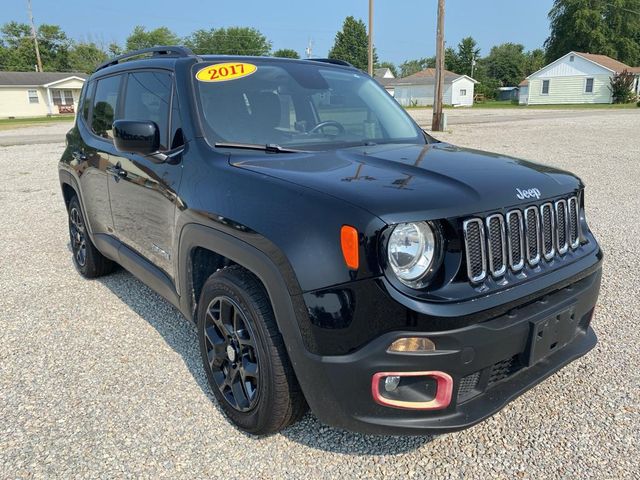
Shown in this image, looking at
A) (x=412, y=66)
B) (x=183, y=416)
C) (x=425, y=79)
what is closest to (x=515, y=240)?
(x=183, y=416)

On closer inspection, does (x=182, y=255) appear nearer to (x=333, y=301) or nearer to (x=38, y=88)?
(x=333, y=301)

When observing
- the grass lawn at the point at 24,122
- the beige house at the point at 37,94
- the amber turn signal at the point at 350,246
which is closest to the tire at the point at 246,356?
the amber turn signal at the point at 350,246

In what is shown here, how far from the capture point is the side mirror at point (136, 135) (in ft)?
9.52

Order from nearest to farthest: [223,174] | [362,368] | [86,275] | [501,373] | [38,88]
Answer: [362,368], [501,373], [223,174], [86,275], [38,88]

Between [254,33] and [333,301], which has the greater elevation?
[254,33]

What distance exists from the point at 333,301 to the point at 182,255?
1163mm

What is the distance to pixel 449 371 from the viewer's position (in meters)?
2.02

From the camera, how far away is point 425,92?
65.2 m

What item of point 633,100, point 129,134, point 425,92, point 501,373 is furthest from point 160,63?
point 425,92

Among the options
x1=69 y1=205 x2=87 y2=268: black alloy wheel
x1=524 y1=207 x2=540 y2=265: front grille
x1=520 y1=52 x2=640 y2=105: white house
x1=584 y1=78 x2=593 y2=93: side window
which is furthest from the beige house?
x1=524 y1=207 x2=540 y2=265: front grille

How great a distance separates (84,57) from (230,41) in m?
27.1

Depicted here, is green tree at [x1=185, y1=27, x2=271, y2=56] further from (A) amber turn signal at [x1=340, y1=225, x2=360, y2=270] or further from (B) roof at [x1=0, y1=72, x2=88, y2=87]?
(A) amber turn signal at [x1=340, y1=225, x2=360, y2=270]

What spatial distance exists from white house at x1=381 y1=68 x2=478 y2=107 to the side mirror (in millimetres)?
62236

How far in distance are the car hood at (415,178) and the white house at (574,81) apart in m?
59.4
